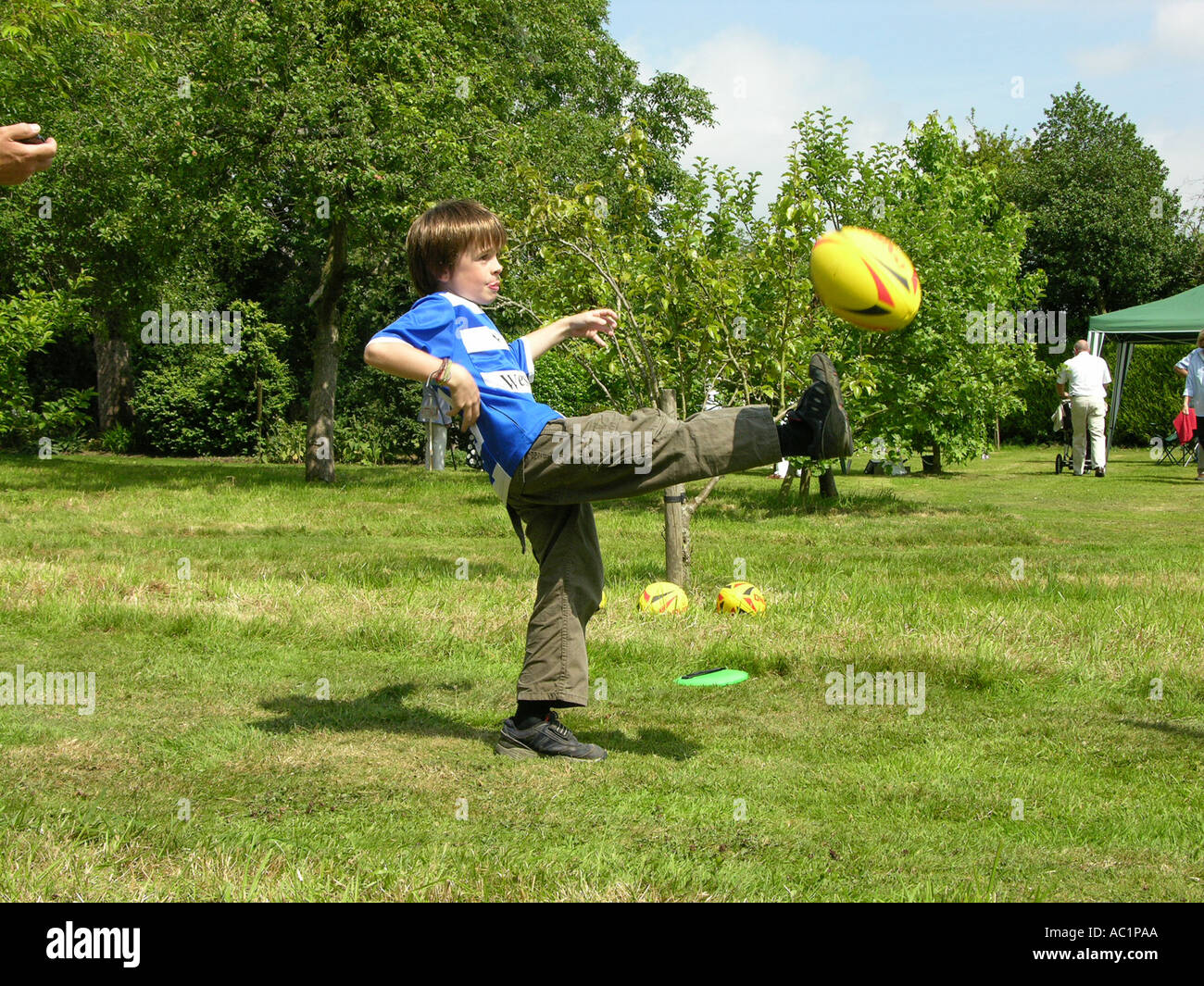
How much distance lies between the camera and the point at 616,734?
4527 millimetres

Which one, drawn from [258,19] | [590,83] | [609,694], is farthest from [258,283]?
[609,694]

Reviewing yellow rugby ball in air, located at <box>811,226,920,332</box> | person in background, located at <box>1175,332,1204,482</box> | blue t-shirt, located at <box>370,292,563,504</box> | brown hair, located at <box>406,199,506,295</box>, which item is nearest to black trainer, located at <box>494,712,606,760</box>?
blue t-shirt, located at <box>370,292,563,504</box>

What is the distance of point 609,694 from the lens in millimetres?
5188

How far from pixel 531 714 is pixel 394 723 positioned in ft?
2.38

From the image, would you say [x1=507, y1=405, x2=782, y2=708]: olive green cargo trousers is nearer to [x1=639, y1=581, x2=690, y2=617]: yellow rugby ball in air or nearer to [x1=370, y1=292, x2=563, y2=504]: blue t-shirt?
[x1=370, y1=292, x2=563, y2=504]: blue t-shirt

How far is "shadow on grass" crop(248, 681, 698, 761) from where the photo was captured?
4344 millimetres

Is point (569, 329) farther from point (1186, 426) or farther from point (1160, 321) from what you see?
point (1160, 321)

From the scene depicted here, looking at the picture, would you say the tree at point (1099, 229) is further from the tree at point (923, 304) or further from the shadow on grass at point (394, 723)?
the shadow on grass at point (394, 723)

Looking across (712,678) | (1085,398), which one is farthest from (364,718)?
(1085,398)

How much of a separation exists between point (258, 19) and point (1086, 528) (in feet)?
43.8

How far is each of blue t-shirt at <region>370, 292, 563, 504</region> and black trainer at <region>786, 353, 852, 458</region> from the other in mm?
927

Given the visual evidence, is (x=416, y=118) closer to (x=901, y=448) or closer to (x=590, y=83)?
(x=901, y=448)

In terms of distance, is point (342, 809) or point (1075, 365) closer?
point (342, 809)
